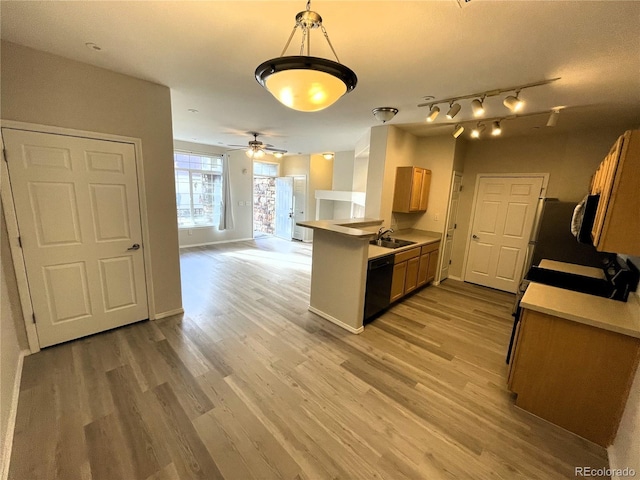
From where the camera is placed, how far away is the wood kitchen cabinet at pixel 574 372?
5.62 ft

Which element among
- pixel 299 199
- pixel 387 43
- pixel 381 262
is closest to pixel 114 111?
pixel 387 43

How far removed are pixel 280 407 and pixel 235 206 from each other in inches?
249

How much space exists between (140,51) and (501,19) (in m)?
2.59

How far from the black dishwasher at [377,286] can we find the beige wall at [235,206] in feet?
17.8

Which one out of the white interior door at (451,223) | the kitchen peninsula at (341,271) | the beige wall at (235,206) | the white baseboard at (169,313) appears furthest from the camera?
the beige wall at (235,206)

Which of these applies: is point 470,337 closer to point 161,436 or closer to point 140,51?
point 161,436

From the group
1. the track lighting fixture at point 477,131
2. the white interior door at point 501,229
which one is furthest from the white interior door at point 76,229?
the white interior door at point 501,229

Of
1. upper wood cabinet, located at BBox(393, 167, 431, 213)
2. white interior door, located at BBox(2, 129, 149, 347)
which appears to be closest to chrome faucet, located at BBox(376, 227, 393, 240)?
upper wood cabinet, located at BBox(393, 167, 431, 213)

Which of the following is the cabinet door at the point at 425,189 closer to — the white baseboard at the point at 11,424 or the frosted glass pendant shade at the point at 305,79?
the frosted glass pendant shade at the point at 305,79

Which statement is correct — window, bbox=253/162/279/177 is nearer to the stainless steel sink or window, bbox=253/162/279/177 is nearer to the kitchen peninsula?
the stainless steel sink

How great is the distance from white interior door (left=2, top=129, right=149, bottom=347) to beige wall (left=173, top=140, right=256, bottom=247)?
13.1ft

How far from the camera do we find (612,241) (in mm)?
1580

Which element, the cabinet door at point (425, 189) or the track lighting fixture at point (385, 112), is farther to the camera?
the cabinet door at point (425, 189)

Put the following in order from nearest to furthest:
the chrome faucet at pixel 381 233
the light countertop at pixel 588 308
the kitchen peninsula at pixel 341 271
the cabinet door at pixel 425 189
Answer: the light countertop at pixel 588 308, the kitchen peninsula at pixel 341 271, the chrome faucet at pixel 381 233, the cabinet door at pixel 425 189
